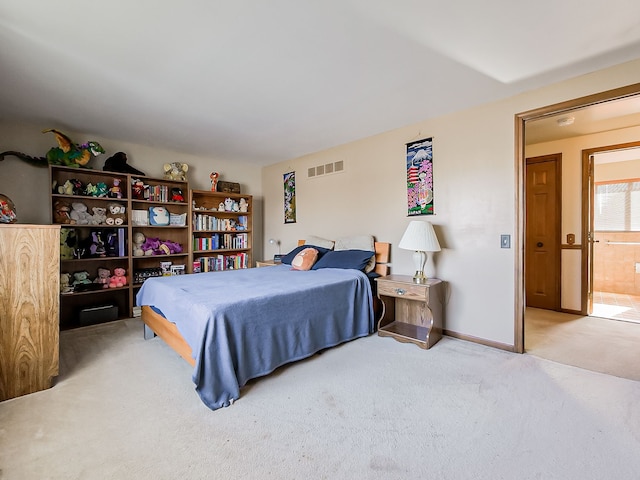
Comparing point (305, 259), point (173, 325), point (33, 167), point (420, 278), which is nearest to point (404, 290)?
point (420, 278)

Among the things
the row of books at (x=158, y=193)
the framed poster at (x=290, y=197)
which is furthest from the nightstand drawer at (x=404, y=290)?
the row of books at (x=158, y=193)

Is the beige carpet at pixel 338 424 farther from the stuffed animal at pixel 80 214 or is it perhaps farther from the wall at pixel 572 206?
the wall at pixel 572 206

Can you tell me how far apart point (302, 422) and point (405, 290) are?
1.58 meters

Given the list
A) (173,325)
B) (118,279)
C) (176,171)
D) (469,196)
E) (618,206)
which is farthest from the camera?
(618,206)

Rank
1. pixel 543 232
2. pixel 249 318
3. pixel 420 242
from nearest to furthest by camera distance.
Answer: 1. pixel 249 318
2. pixel 420 242
3. pixel 543 232

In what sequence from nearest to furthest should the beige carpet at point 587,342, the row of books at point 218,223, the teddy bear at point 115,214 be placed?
the beige carpet at point 587,342 < the teddy bear at point 115,214 < the row of books at point 218,223

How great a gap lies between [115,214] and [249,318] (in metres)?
2.89

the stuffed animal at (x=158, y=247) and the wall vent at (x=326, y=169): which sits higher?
the wall vent at (x=326, y=169)

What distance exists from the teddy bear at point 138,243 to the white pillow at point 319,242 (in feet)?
7.30

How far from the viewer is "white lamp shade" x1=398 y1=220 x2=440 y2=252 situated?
9.16 ft

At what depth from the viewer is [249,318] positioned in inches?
82.3

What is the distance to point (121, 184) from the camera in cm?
384

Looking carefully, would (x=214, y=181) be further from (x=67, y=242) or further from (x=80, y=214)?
(x=67, y=242)

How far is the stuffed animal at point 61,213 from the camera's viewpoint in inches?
132
